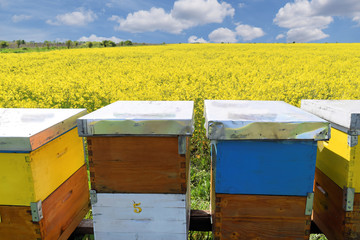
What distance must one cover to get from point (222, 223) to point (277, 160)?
2.07ft

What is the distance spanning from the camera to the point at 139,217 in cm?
205

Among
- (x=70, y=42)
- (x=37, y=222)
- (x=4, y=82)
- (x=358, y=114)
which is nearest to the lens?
(x=358, y=114)

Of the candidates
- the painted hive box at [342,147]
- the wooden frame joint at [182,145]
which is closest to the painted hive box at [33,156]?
the wooden frame joint at [182,145]

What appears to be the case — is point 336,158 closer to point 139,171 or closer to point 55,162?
point 139,171

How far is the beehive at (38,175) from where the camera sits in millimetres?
1823

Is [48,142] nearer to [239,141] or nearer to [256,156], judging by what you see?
[239,141]

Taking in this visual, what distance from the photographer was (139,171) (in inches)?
77.5

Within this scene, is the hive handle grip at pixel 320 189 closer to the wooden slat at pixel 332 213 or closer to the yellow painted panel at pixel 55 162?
→ the wooden slat at pixel 332 213

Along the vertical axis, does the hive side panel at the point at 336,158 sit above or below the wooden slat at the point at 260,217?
above

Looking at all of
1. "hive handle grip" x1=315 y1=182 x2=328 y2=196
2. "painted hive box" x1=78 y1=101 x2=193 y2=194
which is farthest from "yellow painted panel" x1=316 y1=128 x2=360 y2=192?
"painted hive box" x1=78 y1=101 x2=193 y2=194

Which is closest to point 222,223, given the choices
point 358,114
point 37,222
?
point 358,114

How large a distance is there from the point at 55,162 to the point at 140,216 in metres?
0.81

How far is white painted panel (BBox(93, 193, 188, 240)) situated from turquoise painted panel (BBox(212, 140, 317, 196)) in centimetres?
39

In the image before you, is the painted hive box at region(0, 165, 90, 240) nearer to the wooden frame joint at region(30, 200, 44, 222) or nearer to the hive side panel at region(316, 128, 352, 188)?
the wooden frame joint at region(30, 200, 44, 222)
